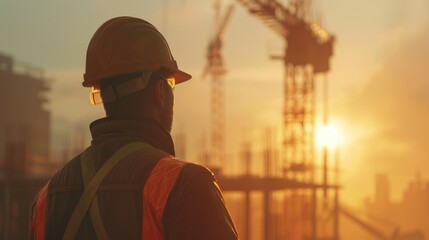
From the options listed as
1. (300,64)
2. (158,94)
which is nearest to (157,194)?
(158,94)

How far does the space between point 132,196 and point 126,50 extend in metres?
0.48

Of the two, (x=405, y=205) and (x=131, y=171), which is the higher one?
(x=131, y=171)

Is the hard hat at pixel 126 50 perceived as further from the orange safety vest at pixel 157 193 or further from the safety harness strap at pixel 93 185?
the orange safety vest at pixel 157 193

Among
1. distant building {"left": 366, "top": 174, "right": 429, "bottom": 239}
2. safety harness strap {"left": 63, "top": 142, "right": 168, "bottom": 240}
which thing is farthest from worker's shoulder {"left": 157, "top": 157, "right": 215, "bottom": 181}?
distant building {"left": 366, "top": 174, "right": 429, "bottom": 239}

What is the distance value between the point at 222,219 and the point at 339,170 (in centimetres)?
3642

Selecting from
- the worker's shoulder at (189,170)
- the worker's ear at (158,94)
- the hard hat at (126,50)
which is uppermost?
the hard hat at (126,50)

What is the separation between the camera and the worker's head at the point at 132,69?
2.51 m

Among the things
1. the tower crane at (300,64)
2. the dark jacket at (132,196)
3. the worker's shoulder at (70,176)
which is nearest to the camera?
the dark jacket at (132,196)

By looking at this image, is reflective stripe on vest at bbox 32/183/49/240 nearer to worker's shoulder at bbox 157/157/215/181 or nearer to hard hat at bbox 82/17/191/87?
hard hat at bbox 82/17/191/87

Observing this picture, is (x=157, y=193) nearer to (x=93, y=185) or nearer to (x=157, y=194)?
(x=157, y=194)

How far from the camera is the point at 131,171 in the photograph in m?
2.32

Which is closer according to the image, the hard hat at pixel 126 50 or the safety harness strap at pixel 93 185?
the safety harness strap at pixel 93 185

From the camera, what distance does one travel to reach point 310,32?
4381cm

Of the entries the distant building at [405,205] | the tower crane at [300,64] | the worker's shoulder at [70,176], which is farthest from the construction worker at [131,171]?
the distant building at [405,205]
